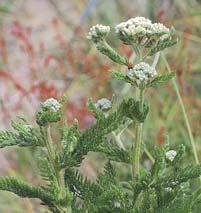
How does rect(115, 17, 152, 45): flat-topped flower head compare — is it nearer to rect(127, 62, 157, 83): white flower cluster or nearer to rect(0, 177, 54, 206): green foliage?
rect(127, 62, 157, 83): white flower cluster

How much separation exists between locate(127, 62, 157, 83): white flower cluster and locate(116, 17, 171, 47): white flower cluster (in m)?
0.07

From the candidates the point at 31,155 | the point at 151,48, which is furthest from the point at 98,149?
the point at 31,155

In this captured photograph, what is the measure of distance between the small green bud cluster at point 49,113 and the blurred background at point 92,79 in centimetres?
152

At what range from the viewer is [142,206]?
3.62ft

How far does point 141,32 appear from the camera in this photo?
1.18 metres

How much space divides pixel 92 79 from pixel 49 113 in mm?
2865

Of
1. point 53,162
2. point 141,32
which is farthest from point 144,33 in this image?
point 53,162

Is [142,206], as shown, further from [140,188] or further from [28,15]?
[28,15]

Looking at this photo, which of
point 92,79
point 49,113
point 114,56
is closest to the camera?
point 49,113

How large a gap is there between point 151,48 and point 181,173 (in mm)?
226

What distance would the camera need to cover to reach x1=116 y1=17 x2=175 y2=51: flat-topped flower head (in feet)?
3.87

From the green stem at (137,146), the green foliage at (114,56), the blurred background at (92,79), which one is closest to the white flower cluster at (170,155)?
the green stem at (137,146)

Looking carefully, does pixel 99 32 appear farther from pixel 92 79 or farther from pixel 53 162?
pixel 92 79

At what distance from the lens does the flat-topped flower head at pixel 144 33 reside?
118cm
